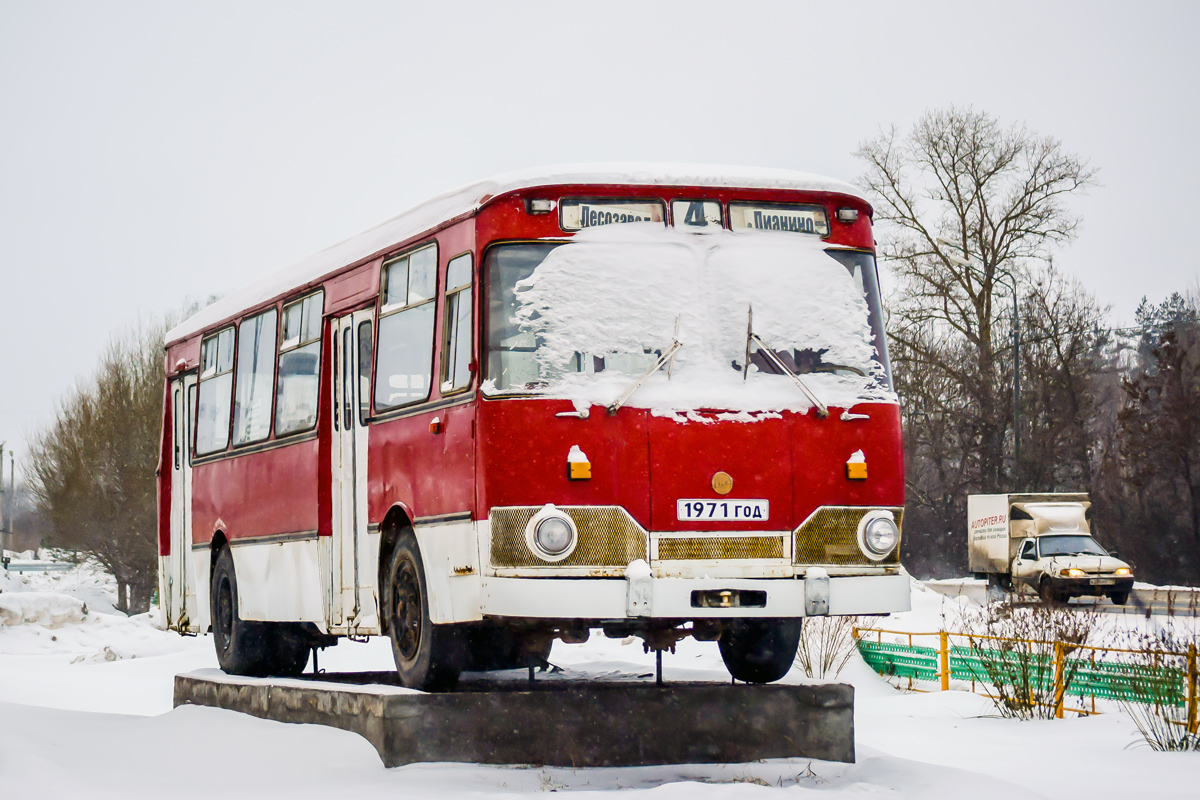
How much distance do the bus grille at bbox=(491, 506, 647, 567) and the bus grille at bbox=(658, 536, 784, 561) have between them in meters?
0.16

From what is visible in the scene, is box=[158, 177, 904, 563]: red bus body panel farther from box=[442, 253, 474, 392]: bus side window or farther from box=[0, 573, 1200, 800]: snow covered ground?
box=[0, 573, 1200, 800]: snow covered ground

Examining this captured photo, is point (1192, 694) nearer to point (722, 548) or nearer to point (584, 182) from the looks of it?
point (722, 548)

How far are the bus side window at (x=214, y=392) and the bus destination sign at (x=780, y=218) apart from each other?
6088 mm

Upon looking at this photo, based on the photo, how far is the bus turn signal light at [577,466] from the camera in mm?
9281

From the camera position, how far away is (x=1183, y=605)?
33.9 m

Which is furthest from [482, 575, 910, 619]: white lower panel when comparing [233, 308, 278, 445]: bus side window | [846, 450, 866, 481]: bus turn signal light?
[233, 308, 278, 445]: bus side window

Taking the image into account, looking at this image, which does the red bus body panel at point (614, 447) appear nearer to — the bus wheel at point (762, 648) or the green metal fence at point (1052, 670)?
the bus wheel at point (762, 648)

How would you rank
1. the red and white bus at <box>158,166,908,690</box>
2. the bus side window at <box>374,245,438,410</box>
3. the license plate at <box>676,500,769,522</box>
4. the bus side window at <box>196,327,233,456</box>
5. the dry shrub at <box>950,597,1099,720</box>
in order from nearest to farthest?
the red and white bus at <box>158,166,908,690</box>, the license plate at <box>676,500,769,522</box>, the bus side window at <box>374,245,438,410</box>, the bus side window at <box>196,327,233,456</box>, the dry shrub at <box>950,597,1099,720</box>

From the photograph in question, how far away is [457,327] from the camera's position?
9883 mm

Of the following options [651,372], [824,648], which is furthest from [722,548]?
[824,648]

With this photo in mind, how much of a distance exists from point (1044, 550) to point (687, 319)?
27.4 m

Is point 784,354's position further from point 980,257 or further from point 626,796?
point 980,257

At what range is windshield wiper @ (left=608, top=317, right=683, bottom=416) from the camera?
368 inches

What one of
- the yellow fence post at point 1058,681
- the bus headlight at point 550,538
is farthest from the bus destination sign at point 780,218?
the yellow fence post at point 1058,681
